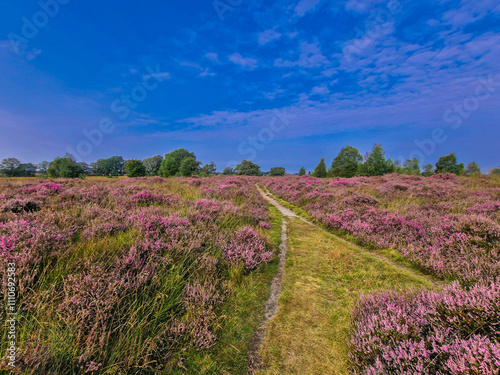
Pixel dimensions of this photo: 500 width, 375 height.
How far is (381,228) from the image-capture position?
23.8ft

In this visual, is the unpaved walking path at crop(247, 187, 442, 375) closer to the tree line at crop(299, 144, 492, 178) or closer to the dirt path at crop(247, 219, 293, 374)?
the dirt path at crop(247, 219, 293, 374)

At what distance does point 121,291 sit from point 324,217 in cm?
909

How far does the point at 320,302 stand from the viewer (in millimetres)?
3662

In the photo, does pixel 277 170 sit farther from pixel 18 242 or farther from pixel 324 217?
pixel 18 242

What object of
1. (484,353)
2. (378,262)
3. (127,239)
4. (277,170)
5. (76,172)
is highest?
(277,170)

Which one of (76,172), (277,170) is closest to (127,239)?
(76,172)

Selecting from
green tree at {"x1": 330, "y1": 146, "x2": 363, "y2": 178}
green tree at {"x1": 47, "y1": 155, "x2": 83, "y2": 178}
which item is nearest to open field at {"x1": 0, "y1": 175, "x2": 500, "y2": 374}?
green tree at {"x1": 47, "y1": 155, "x2": 83, "y2": 178}

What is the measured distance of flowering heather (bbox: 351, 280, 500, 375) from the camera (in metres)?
1.68

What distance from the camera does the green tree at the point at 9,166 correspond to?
4850 centimetres

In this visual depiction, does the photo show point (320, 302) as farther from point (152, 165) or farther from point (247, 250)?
point (152, 165)

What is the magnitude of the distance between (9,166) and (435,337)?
84.8m

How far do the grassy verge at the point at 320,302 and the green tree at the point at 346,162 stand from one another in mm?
53715

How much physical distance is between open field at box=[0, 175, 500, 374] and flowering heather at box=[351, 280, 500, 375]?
0.01 metres

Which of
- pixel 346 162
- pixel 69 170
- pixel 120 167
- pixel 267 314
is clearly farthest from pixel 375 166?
pixel 120 167
